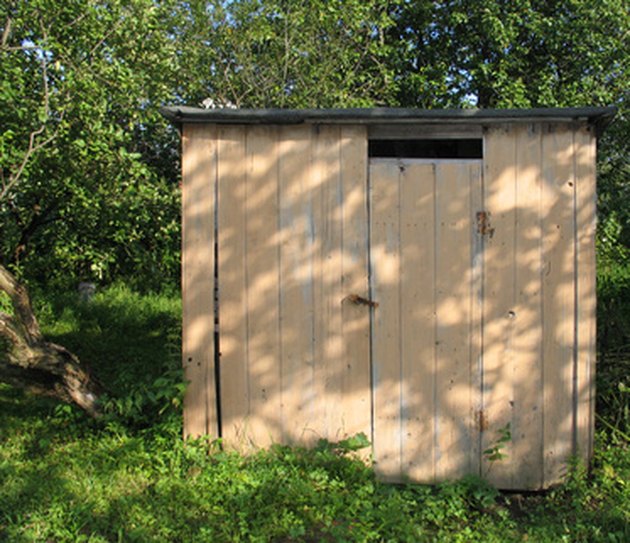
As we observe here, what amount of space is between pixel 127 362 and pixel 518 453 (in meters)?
4.79

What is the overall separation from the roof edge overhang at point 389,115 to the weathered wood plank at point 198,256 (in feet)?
0.56

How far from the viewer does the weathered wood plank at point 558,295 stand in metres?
3.95

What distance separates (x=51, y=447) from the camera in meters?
4.35

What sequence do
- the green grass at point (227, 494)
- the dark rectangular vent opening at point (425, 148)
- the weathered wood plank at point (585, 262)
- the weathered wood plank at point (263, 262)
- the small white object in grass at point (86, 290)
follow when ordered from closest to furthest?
the green grass at point (227, 494) < the weathered wood plank at point (585, 262) < the weathered wood plank at point (263, 262) < the dark rectangular vent opening at point (425, 148) < the small white object in grass at point (86, 290)

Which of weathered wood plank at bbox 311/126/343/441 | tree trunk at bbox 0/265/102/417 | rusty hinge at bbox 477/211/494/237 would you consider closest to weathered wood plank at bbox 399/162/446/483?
rusty hinge at bbox 477/211/494/237

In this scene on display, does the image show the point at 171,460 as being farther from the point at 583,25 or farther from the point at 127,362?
the point at 583,25

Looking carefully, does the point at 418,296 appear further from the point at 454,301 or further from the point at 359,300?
the point at 359,300

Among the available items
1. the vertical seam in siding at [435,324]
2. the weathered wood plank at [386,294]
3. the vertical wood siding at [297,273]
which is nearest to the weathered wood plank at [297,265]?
the vertical wood siding at [297,273]

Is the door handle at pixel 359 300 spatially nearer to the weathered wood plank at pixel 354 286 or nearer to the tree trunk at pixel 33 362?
the weathered wood plank at pixel 354 286

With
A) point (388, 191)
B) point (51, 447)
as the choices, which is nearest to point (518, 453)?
point (388, 191)

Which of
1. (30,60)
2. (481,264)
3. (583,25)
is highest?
(583,25)

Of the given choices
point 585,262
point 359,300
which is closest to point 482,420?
point 359,300

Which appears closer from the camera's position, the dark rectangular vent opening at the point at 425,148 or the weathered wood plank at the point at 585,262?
the weathered wood plank at the point at 585,262

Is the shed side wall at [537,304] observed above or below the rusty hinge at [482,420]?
above
